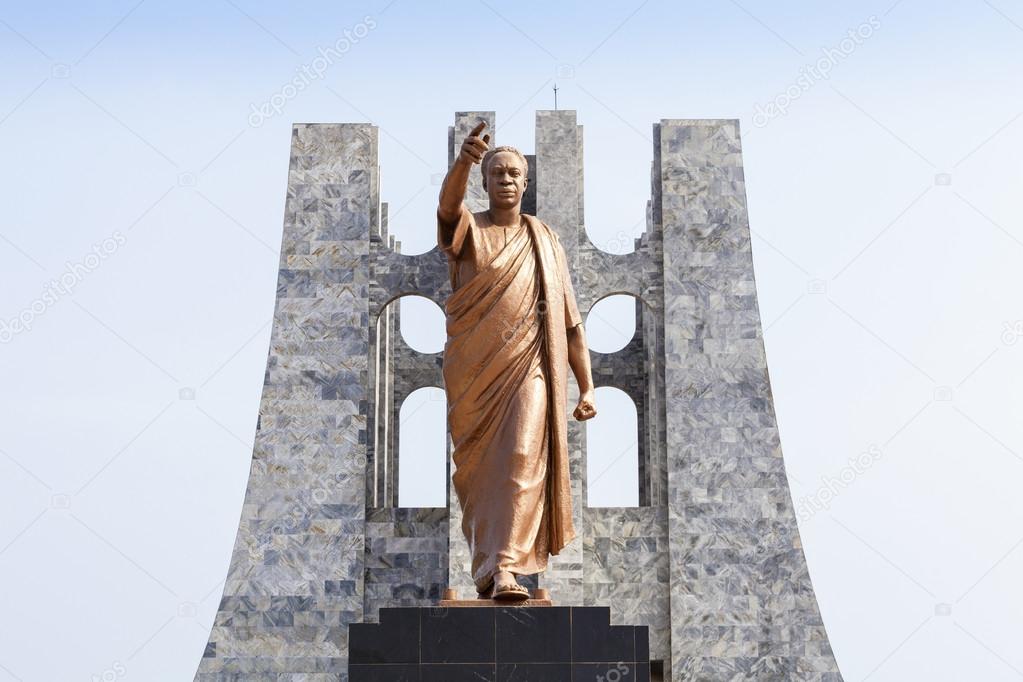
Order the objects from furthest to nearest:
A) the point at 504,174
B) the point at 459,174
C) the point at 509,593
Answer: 1. the point at 504,174
2. the point at 459,174
3. the point at 509,593

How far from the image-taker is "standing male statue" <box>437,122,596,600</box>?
9.24 m

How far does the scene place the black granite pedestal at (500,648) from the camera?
28.4 ft

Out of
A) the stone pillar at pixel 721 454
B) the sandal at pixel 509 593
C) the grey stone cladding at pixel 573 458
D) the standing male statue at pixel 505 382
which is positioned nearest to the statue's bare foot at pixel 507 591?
the sandal at pixel 509 593

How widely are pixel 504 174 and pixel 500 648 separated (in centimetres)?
298

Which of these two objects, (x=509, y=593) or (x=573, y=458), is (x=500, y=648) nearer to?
(x=509, y=593)

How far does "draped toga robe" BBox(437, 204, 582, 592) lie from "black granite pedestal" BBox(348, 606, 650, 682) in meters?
0.46

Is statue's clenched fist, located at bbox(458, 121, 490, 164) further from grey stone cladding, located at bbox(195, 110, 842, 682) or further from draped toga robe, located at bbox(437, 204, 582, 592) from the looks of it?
grey stone cladding, located at bbox(195, 110, 842, 682)

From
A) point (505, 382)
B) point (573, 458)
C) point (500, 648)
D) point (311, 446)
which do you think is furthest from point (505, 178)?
point (311, 446)

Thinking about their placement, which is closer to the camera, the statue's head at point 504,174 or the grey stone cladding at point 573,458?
the statue's head at point 504,174

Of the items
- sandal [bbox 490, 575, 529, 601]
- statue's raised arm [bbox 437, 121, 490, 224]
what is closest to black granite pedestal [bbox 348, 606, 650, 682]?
sandal [bbox 490, 575, 529, 601]

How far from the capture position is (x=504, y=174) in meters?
9.84

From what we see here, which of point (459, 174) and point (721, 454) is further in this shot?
point (721, 454)

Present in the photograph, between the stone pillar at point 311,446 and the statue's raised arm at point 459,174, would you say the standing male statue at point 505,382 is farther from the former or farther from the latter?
the stone pillar at point 311,446

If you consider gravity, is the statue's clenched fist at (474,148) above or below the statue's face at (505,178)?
below
